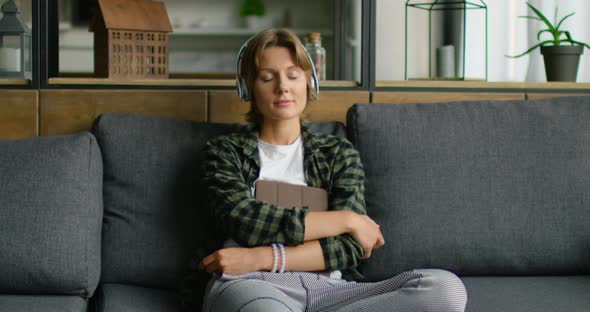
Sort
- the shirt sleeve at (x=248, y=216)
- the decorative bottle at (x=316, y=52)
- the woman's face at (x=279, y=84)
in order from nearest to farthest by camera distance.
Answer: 1. the shirt sleeve at (x=248, y=216)
2. the woman's face at (x=279, y=84)
3. the decorative bottle at (x=316, y=52)

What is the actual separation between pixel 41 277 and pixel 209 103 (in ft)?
2.24

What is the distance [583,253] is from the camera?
1.74 metres

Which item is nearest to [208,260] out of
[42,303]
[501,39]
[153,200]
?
[153,200]

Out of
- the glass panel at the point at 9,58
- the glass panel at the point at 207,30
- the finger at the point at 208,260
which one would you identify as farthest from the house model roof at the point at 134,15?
the glass panel at the point at 207,30

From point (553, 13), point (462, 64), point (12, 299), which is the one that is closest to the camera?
point (12, 299)

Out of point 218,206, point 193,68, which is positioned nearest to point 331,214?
point 218,206

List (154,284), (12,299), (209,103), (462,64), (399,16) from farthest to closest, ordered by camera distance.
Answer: (399,16) < (462,64) < (209,103) < (154,284) < (12,299)

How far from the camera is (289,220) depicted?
1.54m

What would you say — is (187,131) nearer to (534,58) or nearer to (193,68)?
(534,58)

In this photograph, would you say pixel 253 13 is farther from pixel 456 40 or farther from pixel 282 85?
pixel 282 85

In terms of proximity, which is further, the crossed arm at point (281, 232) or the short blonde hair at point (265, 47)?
the short blonde hair at point (265, 47)

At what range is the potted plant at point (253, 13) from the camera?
13.8 feet

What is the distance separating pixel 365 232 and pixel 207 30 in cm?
282

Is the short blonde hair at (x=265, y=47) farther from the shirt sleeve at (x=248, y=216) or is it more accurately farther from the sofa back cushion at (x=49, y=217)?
the sofa back cushion at (x=49, y=217)
